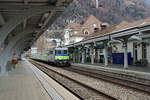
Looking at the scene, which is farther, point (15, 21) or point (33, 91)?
point (15, 21)

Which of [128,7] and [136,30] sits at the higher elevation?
[128,7]

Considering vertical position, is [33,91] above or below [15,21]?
below

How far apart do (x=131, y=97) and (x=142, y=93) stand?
3.95ft

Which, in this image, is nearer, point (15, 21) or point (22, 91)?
point (22, 91)

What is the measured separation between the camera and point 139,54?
26891 mm

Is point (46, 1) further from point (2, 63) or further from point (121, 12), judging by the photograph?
point (121, 12)

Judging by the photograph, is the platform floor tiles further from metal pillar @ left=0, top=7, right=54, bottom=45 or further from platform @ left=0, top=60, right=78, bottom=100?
metal pillar @ left=0, top=7, right=54, bottom=45

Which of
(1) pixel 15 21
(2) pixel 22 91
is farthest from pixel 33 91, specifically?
(1) pixel 15 21

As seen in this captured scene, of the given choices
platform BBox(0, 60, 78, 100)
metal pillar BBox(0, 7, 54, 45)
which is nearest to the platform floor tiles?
platform BBox(0, 60, 78, 100)

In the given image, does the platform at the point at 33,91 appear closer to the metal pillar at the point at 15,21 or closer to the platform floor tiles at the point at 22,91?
the platform floor tiles at the point at 22,91

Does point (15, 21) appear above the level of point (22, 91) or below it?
above

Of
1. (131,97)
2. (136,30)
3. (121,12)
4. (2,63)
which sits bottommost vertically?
(131,97)

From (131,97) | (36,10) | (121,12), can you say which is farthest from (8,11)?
(121,12)

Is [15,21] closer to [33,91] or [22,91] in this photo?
[22,91]
